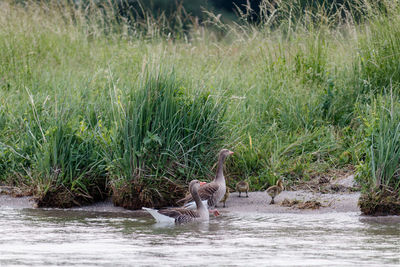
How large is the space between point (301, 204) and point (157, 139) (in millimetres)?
2126

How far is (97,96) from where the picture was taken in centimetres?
1213

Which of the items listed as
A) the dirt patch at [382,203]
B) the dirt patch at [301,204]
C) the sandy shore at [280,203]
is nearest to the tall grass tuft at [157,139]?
the sandy shore at [280,203]

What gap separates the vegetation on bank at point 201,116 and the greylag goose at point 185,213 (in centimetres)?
72

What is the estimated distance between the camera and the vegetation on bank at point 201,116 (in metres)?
10.1

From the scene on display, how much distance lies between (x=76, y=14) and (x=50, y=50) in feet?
6.47

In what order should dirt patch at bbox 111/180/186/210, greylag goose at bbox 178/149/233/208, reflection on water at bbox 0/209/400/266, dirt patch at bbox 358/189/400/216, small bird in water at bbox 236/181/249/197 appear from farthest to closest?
small bird in water at bbox 236/181/249/197, dirt patch at bbox 111/180/186/210, greylag goose at bbox 178/149/233/208, dirt patch at bbox 358/189/400/216, reflection on water at bbox 0/209/400/266

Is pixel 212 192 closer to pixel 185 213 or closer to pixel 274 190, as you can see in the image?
pixel 185 213

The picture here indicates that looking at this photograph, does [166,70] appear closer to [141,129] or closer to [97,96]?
[141,129]

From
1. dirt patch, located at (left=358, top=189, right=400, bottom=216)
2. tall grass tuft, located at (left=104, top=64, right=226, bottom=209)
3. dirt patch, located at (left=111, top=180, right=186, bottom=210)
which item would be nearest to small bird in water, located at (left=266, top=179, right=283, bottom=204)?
tall grass tuft, located at (left=104, top=64, right=226, bottom=209)

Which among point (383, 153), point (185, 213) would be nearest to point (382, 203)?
point (383, 153)

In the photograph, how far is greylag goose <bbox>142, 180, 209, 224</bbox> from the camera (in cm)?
902

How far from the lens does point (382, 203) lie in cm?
938

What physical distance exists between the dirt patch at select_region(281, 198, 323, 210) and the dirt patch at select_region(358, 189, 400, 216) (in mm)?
833

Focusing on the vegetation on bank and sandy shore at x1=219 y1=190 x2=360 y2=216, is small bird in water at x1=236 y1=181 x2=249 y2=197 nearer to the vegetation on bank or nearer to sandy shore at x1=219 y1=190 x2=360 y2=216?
sandy shore at x1=219 y1=190 x2=360 y2=216
